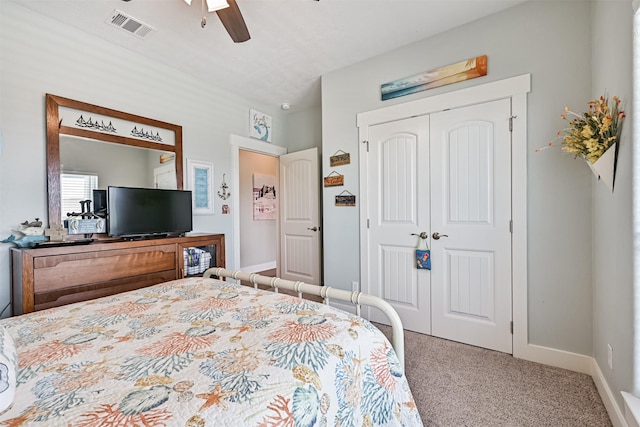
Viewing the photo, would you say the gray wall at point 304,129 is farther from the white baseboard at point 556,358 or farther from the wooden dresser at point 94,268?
the white baseboard at point 556,358

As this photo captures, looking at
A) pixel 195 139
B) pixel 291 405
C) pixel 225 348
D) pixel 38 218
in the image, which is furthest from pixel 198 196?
pixel 291 405

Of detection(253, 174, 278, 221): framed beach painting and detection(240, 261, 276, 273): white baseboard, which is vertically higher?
detection(253, 174, 278, 221): framed beach painting

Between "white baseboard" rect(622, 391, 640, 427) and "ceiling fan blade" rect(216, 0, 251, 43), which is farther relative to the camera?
"ceiling fan blade" rect(216, 0, 251, 43)

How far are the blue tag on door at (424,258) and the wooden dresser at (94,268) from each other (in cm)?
205

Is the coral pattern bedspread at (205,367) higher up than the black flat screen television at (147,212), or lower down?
lower down

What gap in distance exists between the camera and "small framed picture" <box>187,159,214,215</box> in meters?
3.17

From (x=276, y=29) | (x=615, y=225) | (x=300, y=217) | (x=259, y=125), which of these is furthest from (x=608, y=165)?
(x=259, y=125)

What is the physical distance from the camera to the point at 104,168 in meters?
2.54

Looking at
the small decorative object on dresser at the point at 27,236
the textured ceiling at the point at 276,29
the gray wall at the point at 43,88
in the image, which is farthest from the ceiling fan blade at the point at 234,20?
the small decorative object on dresser at the point at 27,236

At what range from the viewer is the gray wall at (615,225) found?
1.32 meters

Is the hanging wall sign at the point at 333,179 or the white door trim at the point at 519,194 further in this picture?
the hanging wall sign at the point at 333,179

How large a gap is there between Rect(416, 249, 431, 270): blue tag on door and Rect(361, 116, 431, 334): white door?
7cm

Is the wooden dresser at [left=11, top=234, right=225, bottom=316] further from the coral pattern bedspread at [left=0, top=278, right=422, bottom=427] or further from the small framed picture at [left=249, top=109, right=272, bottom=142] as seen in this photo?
the small framed picture at [left=249, top=109, right=272, bottom=142]

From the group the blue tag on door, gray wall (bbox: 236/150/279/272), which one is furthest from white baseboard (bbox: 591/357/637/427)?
gray wall (bbox: 236/150/279/272)
